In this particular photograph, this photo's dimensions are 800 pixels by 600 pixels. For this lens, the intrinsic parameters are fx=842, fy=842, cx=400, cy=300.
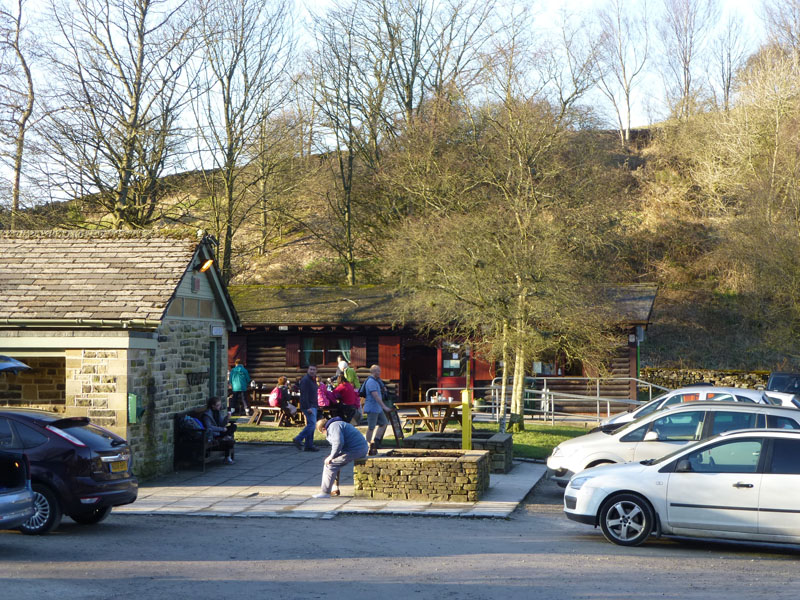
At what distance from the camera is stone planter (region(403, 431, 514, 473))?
15.6 metres

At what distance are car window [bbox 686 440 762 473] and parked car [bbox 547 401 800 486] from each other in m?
2.70

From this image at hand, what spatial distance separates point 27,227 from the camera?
94.0 feet

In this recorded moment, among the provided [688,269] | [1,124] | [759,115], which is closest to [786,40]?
[759,115]

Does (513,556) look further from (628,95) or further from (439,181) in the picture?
(628,95)

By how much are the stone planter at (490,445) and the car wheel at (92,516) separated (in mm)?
6214

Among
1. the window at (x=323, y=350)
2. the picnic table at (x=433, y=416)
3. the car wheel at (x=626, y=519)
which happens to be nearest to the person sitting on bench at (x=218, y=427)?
the picnic table at (x=433, y=416)

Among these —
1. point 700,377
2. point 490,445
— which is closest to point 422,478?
point 490,445

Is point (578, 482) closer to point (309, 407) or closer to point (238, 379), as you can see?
point (309, 407)

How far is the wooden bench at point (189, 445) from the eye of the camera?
16281 mm

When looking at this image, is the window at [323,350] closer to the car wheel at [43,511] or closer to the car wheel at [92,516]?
the car wheel at [92,516]

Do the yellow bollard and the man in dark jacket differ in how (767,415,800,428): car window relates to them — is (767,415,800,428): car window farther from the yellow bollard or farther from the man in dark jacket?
the man in dark jacket

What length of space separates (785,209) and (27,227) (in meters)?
29.7

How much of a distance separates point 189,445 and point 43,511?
608 centimetres

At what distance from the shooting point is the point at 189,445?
647 inches
